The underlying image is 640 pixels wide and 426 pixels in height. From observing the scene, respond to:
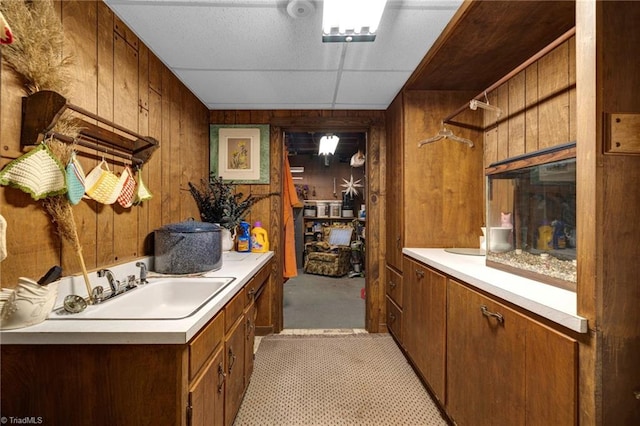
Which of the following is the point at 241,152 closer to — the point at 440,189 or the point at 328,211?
the point at 440,189

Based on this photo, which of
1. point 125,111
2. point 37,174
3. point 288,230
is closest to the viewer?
point 37,174

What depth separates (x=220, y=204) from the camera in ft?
7.87

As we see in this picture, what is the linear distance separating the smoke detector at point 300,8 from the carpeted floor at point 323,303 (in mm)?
2654

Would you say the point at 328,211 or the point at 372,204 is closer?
the point at 372,204

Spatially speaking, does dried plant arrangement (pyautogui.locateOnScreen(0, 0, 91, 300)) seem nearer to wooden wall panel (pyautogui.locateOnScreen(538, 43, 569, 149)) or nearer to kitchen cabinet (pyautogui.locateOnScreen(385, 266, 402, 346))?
kitchen cabinet (pyautogui.locateOnScreen(385, 266, 402, 346))

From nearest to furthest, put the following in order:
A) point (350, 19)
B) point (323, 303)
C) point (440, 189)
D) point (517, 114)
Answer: point (350, 19), point (517, 114), point (440, 189), point (323, 303)

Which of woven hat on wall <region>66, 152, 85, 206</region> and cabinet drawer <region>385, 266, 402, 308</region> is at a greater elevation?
woven hat on wall <region>66, 152, 85, 206</region>

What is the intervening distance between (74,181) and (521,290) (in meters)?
1.73

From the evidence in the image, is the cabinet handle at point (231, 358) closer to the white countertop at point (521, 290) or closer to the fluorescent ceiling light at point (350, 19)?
the white countertop at point (521, 290)

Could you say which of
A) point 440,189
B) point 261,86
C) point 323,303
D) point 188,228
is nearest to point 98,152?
point 188,228

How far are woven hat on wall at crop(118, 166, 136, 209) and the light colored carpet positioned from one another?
1348 mm

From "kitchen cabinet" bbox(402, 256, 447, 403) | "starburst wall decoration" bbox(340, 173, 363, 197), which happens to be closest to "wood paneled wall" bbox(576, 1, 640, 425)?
"kitchen cabinet" bbox(402, 256, 447, 403)

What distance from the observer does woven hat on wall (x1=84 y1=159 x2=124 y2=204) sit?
1.23 meters

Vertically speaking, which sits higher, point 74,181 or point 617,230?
point 74,181
